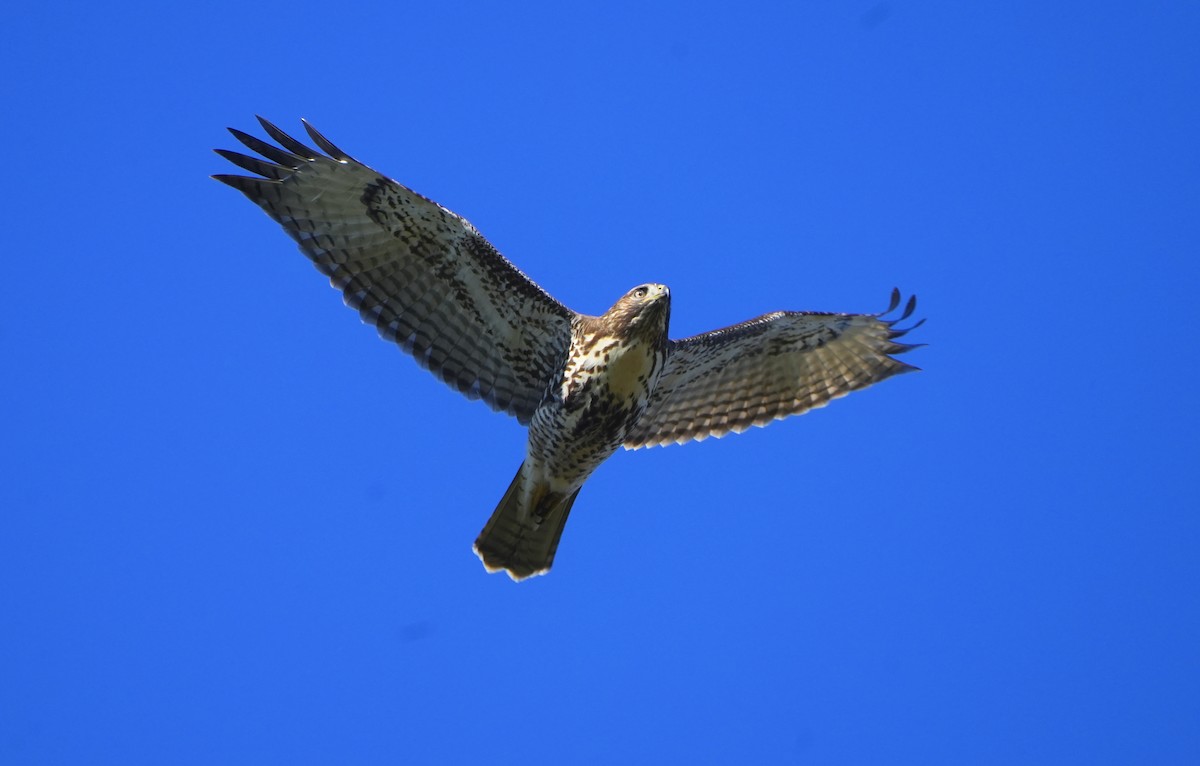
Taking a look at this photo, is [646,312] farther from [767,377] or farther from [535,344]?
[767,377]

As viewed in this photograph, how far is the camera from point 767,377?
11086 millimetres

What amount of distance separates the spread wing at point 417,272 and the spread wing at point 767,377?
3.73 feet

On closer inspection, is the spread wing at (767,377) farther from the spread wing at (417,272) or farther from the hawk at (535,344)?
the spread wing at (417,272)

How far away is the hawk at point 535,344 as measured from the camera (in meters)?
9.62

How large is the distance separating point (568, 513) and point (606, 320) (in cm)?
158

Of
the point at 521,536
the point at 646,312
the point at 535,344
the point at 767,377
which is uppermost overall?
the point at 767,377

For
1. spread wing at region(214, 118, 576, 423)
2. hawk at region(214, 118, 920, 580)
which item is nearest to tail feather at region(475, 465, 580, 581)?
hawk at region(214, 118, 920, 580)

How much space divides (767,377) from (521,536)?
7.65ft

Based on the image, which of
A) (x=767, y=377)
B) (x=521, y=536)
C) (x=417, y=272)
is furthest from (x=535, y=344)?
(x=767, y=377)

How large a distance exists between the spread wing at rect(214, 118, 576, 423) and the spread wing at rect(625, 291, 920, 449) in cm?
114

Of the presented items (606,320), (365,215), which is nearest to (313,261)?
(365,215)

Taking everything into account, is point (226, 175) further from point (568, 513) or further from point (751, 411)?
point (751, 411)

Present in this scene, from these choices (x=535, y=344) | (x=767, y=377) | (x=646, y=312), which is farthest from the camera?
(x=767, y=377)

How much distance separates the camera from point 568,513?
34.1 ft
